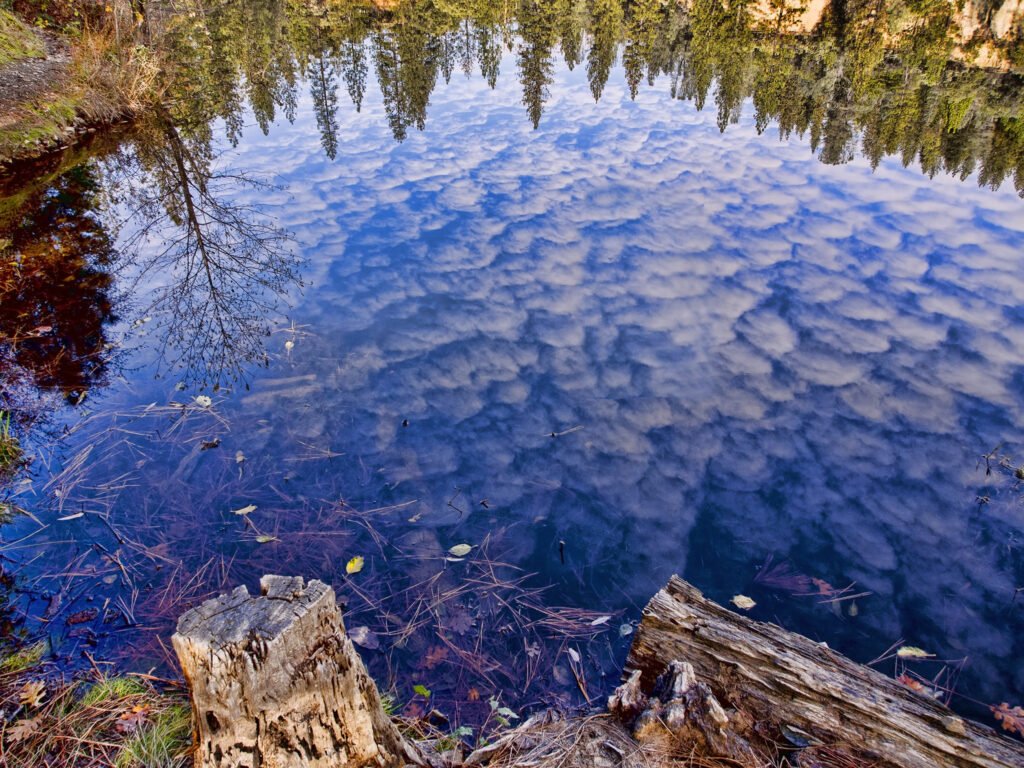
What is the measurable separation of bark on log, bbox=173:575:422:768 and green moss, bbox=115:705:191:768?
0.46 m

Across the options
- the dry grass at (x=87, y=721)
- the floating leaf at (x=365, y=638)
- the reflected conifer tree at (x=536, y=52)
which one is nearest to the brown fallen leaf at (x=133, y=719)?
the dry grass at (x=87, y=721)

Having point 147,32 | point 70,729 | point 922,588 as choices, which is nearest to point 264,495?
point 70,729

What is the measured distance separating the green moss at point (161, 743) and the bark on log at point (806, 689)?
2.16m

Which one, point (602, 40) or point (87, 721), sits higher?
point (602, 40)

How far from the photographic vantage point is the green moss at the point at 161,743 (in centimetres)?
259

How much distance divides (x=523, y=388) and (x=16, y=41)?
14.7m

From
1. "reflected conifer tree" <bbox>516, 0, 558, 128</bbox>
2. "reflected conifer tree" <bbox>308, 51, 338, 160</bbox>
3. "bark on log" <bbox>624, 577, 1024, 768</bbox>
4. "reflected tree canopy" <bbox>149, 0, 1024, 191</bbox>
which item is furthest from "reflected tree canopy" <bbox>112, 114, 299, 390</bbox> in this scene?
"reflected conifer tree" <bbox>516, 0, 558, 128</bbox>

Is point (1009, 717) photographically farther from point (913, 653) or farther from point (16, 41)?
point (16, 41)

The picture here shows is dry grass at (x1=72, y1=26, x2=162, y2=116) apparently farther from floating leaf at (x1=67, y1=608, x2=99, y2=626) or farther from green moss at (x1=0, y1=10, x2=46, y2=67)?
floating leaf at (x1=67, y1=608, x2=99, y2=626)

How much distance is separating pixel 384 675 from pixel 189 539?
1.92 metres

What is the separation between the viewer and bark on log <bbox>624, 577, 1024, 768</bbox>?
8.42 feet

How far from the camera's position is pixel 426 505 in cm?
483

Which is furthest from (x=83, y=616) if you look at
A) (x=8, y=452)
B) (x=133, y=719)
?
(x=8, y=452)

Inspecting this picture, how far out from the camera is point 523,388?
6.11 meters
